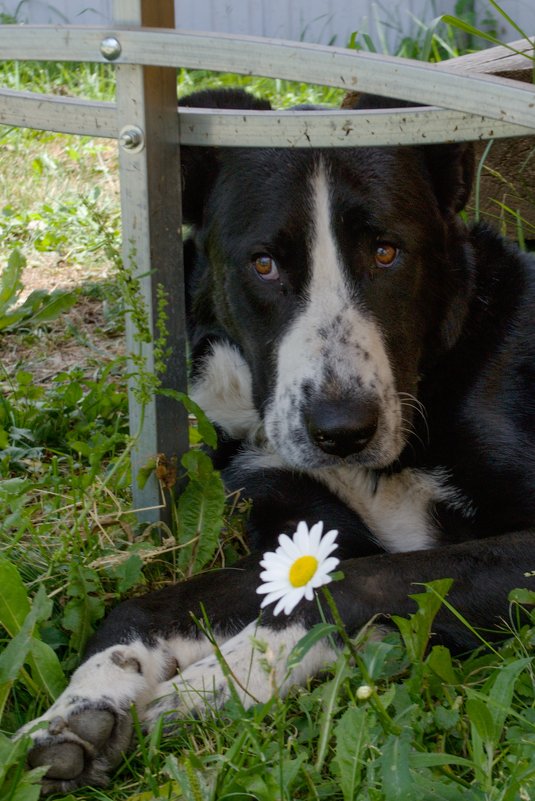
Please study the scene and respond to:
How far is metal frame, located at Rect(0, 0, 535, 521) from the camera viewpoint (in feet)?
6.18

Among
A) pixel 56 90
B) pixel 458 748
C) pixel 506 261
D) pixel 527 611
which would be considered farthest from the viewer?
pixel 56 90

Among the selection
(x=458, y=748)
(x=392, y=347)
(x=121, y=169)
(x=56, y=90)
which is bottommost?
(x=56, y=90)

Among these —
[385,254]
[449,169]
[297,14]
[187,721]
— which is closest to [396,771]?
[187,721]

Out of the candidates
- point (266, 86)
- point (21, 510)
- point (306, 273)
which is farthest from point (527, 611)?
point (266, 86)

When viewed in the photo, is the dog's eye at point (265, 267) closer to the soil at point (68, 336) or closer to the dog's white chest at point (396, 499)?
the dog's white chest at point (396, 499)

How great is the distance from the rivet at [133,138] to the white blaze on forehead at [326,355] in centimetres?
40

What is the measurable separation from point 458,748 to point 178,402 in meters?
1.06

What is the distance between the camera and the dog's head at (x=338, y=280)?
2.34 metres

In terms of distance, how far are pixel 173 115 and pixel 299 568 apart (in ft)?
3.74

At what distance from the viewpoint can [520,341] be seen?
2609mm

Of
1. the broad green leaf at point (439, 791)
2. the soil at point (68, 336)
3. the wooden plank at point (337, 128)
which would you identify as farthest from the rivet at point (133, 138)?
the soil at point (68, 336)

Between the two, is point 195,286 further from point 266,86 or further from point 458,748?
point 266,86

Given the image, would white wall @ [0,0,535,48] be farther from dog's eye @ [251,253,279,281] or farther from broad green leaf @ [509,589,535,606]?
broad green leaf @ [509,589,535,606]

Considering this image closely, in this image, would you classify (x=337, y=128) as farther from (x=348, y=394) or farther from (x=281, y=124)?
(x=348, y=394)
